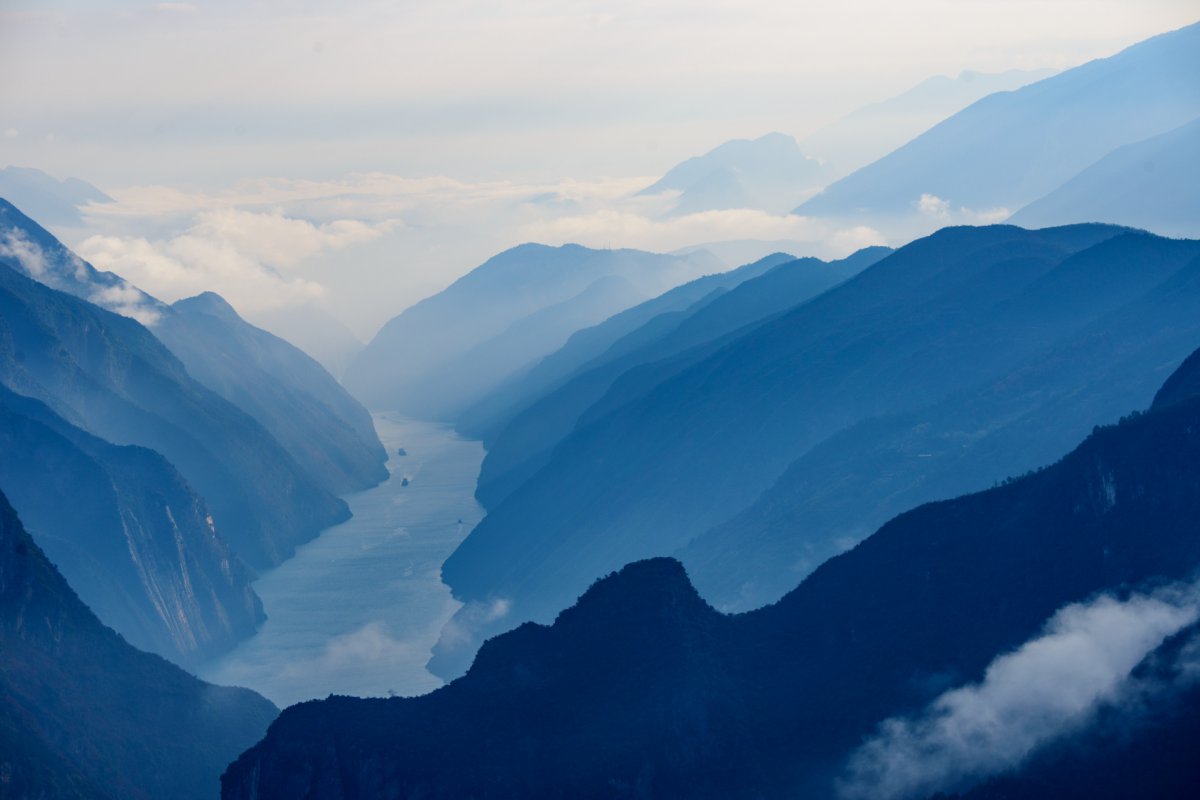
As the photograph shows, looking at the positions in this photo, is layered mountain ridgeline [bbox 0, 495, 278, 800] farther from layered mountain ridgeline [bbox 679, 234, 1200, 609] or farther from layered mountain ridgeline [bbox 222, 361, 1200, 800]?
layered mountain ridgeline [bbox 679, 234, 1200, 609]

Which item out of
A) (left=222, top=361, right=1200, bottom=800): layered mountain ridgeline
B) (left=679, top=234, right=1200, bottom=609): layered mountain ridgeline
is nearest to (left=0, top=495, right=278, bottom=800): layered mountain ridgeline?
(left=222, top=361, right=1200, bottom=800): layered mountain ridgeline

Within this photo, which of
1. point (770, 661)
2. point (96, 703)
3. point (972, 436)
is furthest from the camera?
point (972, 436)

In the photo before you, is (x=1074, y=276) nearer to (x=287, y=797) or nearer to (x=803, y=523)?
(x=803, y=523)

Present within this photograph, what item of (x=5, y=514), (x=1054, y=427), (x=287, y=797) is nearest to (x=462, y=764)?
(x=287, y=797)

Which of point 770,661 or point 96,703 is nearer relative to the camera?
point 770,661

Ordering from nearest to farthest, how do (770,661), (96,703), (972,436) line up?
(770,661)
(96,703)
(972,436)

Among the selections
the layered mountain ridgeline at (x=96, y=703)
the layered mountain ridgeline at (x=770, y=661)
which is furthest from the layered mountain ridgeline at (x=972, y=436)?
the layered mountain ridgeline at (x=96, y=703)

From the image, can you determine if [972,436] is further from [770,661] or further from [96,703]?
[96,703]

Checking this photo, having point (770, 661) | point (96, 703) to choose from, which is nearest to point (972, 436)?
point (770, 661)
